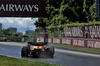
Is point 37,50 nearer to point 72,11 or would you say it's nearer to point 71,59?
point 71,59

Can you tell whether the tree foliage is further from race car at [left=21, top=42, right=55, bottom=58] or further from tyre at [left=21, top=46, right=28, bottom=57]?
tyre at [left=21, top=46, right=28, bottom=57]

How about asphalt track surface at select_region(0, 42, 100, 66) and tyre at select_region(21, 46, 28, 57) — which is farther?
tyre at select_region(21, 46, 28, 57)

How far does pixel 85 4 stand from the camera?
46438 millimetres

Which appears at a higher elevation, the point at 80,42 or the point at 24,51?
the point at 24,51

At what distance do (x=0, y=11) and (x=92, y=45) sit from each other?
99.7ft

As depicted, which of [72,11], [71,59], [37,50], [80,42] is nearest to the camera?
[37,50]

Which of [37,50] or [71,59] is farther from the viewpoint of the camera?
[71,59]

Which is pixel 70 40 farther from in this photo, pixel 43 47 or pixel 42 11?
pixel 42 11

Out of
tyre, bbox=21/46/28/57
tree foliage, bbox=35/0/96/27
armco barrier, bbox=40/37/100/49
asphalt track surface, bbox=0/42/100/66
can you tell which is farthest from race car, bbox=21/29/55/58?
tree foliage, bbox=35/0/96/27

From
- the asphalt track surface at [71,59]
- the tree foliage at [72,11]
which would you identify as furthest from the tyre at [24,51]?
the tree foliage at [72,11]

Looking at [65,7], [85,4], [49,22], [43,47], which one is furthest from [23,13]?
[43,47]

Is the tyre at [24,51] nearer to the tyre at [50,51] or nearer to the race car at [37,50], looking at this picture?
the race car at [37,50]

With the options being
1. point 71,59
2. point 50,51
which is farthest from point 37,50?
point 71,59

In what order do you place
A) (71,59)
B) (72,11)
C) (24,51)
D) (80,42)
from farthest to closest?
(72,11) < (80,42) < (71,59) < (24,51)
